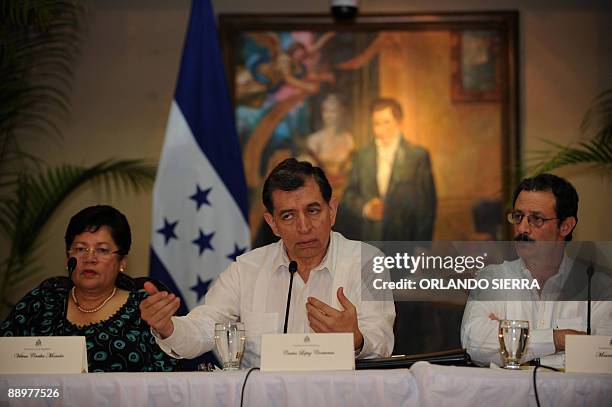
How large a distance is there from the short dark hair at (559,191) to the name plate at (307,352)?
0.93m

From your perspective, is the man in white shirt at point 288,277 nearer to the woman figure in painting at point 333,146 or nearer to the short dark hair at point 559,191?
the short dark hair at point 559,191

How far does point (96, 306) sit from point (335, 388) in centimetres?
124

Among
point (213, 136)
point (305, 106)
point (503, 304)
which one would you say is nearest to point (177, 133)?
point (213, 136)

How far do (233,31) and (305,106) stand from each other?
0.61 meters

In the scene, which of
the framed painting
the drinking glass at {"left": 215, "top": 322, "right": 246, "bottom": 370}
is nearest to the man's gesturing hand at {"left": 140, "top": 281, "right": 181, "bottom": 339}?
the drinking glass at {"left": 215, "top": 322, "right": 246, "bottom": 370}

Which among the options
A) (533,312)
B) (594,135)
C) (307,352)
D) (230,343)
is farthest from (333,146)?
(307,352)

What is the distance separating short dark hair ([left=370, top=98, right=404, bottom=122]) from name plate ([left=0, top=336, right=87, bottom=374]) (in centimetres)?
316

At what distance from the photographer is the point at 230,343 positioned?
2.41m

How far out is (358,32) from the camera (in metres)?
5.18

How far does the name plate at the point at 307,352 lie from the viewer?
7.34 ft

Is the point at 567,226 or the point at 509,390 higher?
the point at 567,226

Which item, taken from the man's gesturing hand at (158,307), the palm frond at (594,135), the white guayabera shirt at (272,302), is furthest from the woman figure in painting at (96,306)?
the palm frond at (594,135)

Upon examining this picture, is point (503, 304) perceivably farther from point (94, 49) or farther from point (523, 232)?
point (94, 49)

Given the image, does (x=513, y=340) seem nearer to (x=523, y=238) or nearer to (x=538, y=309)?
(x=538, y=309)
